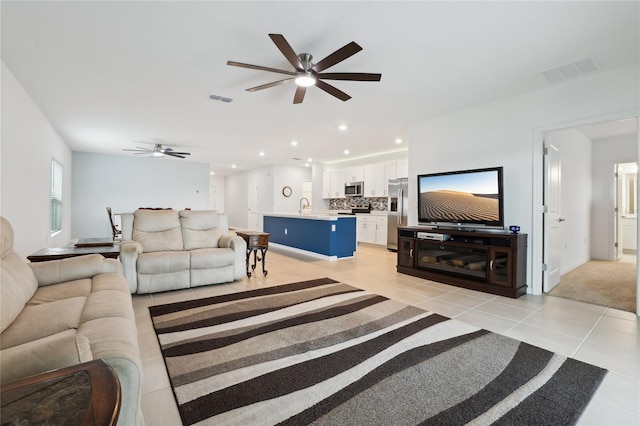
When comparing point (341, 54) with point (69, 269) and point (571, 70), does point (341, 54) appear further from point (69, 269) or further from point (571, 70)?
point (69, 269)

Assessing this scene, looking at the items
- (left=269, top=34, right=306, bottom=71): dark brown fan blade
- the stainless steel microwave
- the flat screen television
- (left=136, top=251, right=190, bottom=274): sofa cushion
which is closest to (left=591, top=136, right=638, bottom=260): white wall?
the flat screen television

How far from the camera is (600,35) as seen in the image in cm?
248

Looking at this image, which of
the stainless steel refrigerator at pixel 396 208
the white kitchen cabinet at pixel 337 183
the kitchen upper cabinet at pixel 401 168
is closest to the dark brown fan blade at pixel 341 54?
the stainless steel refrigerator at pixel 396 208

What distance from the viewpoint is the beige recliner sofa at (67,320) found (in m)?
0.92

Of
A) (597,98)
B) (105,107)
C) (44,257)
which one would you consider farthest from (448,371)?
(105,107)

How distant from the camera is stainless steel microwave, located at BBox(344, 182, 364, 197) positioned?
854 centimetres

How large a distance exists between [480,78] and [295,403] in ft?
12.0

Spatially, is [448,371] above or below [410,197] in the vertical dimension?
below

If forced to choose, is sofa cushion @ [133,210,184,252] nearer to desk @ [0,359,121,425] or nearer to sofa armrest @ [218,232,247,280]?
sofa armrest @ [218,232,247,280]

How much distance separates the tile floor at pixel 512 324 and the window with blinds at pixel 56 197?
13.3 feet

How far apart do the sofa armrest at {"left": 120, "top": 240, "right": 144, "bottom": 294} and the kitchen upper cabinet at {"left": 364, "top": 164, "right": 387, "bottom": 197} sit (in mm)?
6040

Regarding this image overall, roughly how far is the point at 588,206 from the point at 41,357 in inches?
316

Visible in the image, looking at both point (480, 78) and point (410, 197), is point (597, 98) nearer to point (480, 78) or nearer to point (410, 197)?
point (480, 78)

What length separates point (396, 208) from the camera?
279 inches
